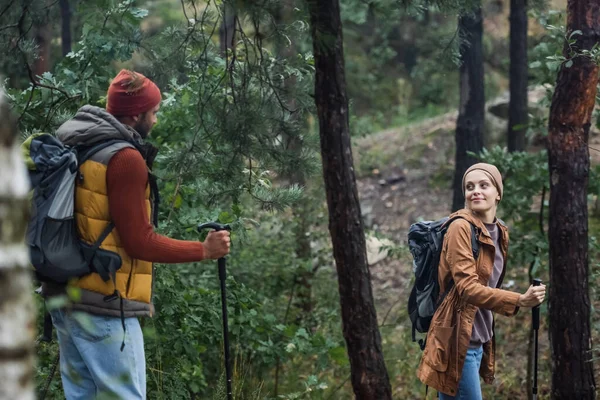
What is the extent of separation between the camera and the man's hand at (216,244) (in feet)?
12.6

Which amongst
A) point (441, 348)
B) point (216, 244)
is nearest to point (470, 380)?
point (441, 348)

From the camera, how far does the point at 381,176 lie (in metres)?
15.2

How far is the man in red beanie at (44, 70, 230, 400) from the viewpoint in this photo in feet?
11.9

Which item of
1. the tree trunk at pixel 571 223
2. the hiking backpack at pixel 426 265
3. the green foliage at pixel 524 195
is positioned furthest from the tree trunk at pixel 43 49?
the hiking backpack at pixel 426 265

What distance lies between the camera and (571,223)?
629 cm

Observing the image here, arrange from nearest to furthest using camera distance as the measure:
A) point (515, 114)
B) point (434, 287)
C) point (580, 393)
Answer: point (434, 287) < point (580, 393) < point (515, 114)

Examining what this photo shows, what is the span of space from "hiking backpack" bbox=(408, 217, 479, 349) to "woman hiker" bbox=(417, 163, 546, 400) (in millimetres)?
75

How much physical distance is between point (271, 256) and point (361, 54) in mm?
12866

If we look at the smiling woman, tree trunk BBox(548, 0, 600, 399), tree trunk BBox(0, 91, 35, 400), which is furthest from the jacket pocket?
tree trunk BBox(0, 91, 35, 400)

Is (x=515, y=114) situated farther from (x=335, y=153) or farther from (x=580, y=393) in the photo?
(x=335, y=153)

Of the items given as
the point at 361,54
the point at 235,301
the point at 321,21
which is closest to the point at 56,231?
the point at 321,21

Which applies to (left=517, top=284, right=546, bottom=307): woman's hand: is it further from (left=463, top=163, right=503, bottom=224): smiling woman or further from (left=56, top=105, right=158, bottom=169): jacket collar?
(left=56, top=105, right=158, bottom=169): jacket collar

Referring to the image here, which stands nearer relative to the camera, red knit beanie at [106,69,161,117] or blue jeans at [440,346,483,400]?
red knit beanie at [106,69,161,117]

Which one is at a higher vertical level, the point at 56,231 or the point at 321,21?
the point at 321,21
